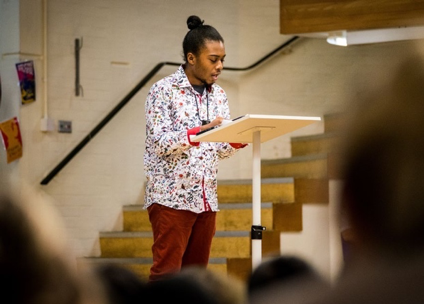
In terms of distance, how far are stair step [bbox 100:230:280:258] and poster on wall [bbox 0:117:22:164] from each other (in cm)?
84

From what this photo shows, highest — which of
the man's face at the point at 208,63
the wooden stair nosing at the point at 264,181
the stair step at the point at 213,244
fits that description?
the man's face at the point at 208,63

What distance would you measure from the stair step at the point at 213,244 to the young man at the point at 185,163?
1.77 m

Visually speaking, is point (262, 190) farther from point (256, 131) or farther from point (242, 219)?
point (256, 131)

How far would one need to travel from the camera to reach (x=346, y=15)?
17.0 ft

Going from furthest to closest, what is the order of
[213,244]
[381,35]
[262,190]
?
[262,190]
[381,35]
[213,244]

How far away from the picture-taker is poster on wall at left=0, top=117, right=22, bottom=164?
16.9 ft

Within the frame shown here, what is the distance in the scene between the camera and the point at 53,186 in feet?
17.7

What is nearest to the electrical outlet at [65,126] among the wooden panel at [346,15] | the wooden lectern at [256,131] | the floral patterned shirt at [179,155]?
the wooden panel at [346,15]

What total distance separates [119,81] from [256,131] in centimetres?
292

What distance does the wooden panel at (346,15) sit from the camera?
5043mm

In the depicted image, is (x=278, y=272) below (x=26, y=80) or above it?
below

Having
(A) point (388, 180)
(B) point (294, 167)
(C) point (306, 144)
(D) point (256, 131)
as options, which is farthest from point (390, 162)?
(C) point (306, 144)

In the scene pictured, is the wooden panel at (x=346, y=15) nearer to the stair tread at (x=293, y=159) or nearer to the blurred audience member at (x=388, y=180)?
the stair tread at (x=293, y=159)

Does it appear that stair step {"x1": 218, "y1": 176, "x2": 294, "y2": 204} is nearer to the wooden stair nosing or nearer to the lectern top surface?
the wooden stair nosing
